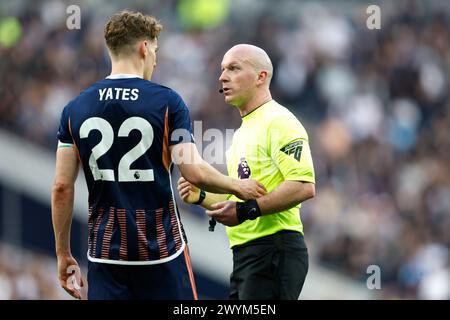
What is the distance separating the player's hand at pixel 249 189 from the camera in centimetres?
644

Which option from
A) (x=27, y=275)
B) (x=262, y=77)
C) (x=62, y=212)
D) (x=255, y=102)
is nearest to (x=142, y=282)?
(x=62, y=212)

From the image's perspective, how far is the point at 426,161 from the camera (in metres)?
16.0

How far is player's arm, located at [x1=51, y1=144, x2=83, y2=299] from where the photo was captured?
6.12 metres

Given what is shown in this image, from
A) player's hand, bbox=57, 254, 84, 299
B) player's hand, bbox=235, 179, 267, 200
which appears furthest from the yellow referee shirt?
player's hand, bbox=57, 254, 84, 299

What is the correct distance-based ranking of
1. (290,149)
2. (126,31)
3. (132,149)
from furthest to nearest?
(290,149), (126,31), (132,149)

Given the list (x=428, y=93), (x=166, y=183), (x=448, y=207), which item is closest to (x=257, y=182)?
(x=166, y=183)

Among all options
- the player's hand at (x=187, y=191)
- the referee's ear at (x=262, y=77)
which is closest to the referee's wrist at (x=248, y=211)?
the player's hand at (x=187, y=191)

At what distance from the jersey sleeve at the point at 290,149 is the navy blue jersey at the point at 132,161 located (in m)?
0.92

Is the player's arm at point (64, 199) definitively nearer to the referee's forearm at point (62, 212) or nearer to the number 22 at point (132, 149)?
the referee's forearm at point (62, 212)

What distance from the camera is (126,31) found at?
6.13 m

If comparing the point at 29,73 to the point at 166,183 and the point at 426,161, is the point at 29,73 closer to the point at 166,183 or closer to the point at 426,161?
the point at 426,161

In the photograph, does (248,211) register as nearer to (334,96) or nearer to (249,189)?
(249,189)

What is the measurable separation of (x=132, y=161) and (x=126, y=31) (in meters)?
0.77
